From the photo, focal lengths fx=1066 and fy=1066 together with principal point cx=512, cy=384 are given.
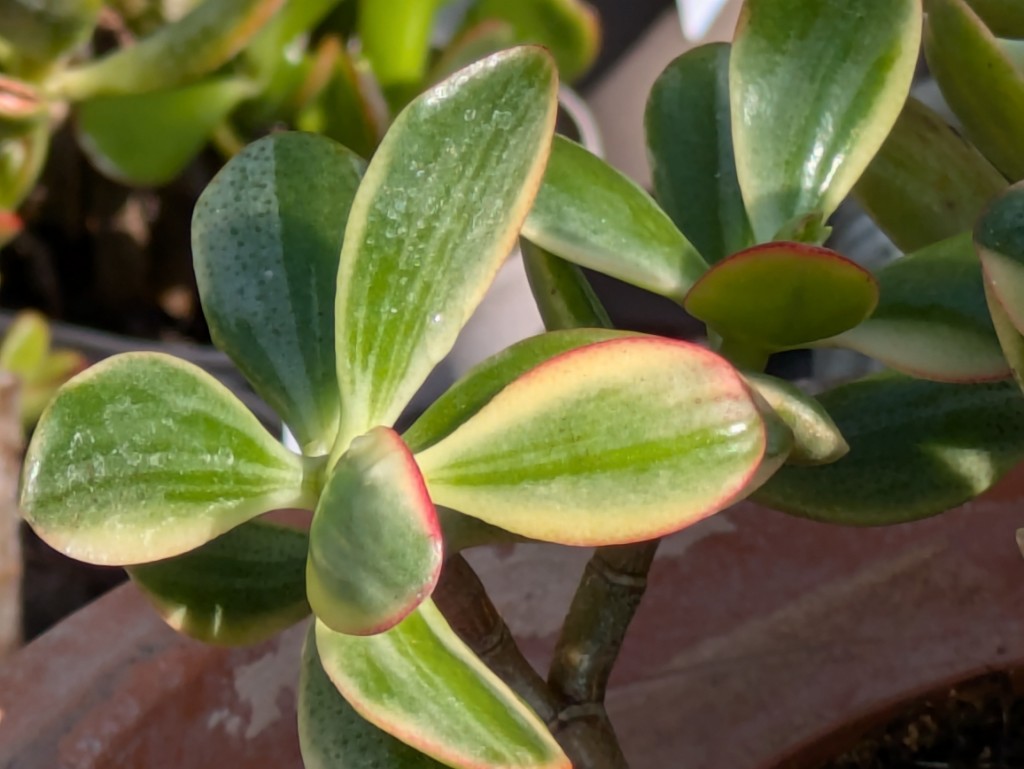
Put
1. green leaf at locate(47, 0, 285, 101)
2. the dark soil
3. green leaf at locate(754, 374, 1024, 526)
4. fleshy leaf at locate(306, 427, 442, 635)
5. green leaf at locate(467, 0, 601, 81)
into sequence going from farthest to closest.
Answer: green leaf at locate(467, 0, 601, 81), green leaf at locate(47, 0, 285, 101), the dark soil, green leaf at locate(754, 374, 1024, 526), fleshy leaf at locate(306, 427, 442, 635)

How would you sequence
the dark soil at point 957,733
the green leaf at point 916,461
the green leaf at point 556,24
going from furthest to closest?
the green leaf at point 556,24
the dark soil at point 957,733
the green leaf at point 916,461

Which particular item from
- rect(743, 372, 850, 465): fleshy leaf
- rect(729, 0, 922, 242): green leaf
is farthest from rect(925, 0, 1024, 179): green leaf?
rect(743, 372, 850, 465): fleshy leaf

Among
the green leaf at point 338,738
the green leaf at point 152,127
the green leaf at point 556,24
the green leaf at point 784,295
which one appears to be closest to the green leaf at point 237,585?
the green leaf at point 338,738

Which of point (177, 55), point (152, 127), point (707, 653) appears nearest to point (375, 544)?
point (707, 653)

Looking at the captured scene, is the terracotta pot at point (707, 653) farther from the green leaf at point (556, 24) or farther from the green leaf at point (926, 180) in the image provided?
the green leaf at point (556, 24)

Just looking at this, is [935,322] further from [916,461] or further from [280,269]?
[280,269]

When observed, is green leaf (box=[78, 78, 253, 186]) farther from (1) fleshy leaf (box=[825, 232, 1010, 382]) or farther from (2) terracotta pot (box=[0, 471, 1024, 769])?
(1) fleshy leaf (box=[825, 232, 1010, 382])

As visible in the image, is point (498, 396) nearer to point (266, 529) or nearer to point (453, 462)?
point (453, 462)
